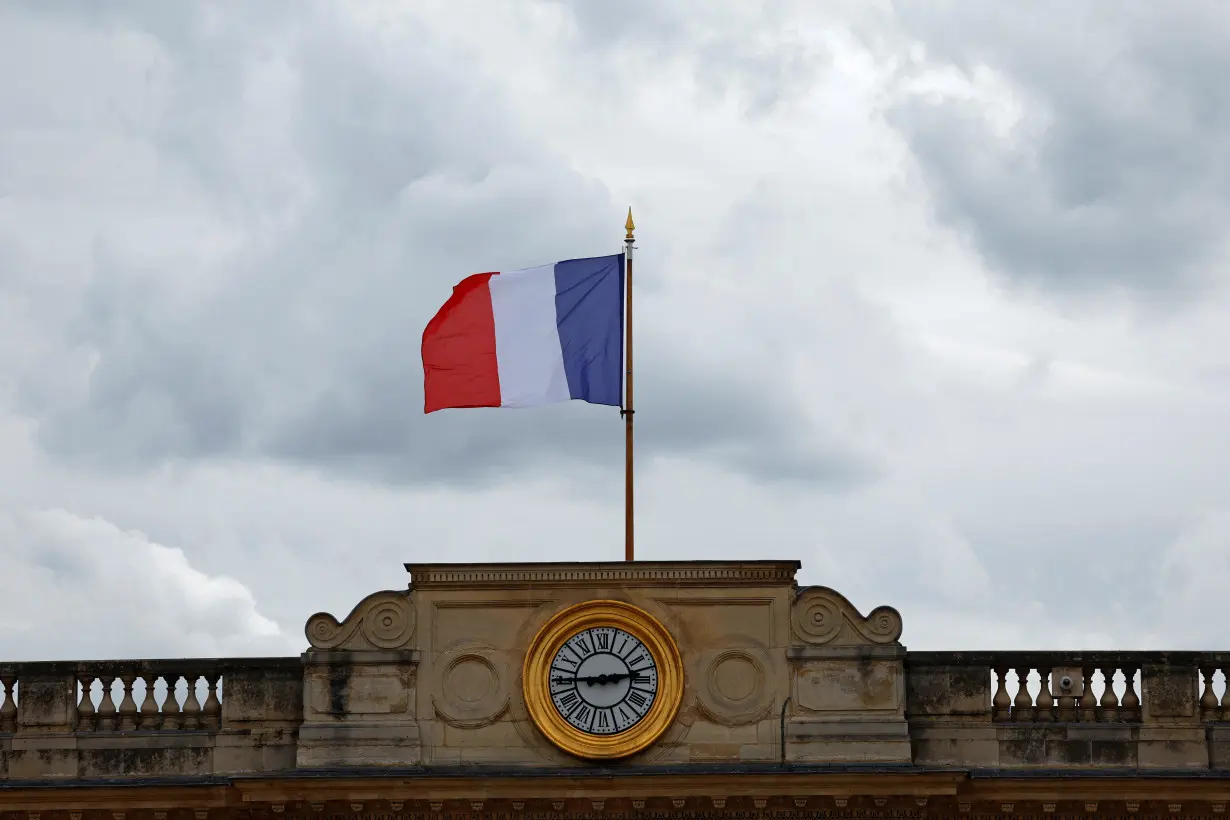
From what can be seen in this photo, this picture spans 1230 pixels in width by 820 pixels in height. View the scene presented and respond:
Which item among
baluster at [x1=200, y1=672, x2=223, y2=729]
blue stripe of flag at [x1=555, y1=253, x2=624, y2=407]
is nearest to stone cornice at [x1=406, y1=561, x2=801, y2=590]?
blue stripe of flag at [x1=555, y1=253, x2=624, y2=407]

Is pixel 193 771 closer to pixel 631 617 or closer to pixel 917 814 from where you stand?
pixel 631 617

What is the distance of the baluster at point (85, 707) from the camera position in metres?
38.5

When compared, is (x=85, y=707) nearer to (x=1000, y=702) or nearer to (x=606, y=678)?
(x=606, y=678)

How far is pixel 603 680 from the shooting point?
124 ft

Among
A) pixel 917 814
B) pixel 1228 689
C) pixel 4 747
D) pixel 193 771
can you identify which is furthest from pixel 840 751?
pixel 4 747

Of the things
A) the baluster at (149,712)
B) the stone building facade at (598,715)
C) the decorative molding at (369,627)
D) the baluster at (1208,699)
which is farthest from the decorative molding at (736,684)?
the baluster at (149,712)

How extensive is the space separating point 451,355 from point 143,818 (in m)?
6.94

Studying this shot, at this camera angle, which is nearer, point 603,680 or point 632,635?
point 603,680

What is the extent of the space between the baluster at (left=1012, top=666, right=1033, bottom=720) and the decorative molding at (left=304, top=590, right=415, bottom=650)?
291 inches

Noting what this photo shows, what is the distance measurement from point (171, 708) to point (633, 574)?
5922 mm

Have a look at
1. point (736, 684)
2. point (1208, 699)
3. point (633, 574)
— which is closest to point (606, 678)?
point (633, 574)

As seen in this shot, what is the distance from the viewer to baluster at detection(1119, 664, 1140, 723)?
38094mm

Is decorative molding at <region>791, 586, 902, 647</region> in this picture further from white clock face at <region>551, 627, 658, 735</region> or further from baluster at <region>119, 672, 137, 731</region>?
baluster at <region>119, 672, 137, 731</region>

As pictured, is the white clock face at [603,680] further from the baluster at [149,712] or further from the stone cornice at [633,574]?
the baluster at [149,712]
